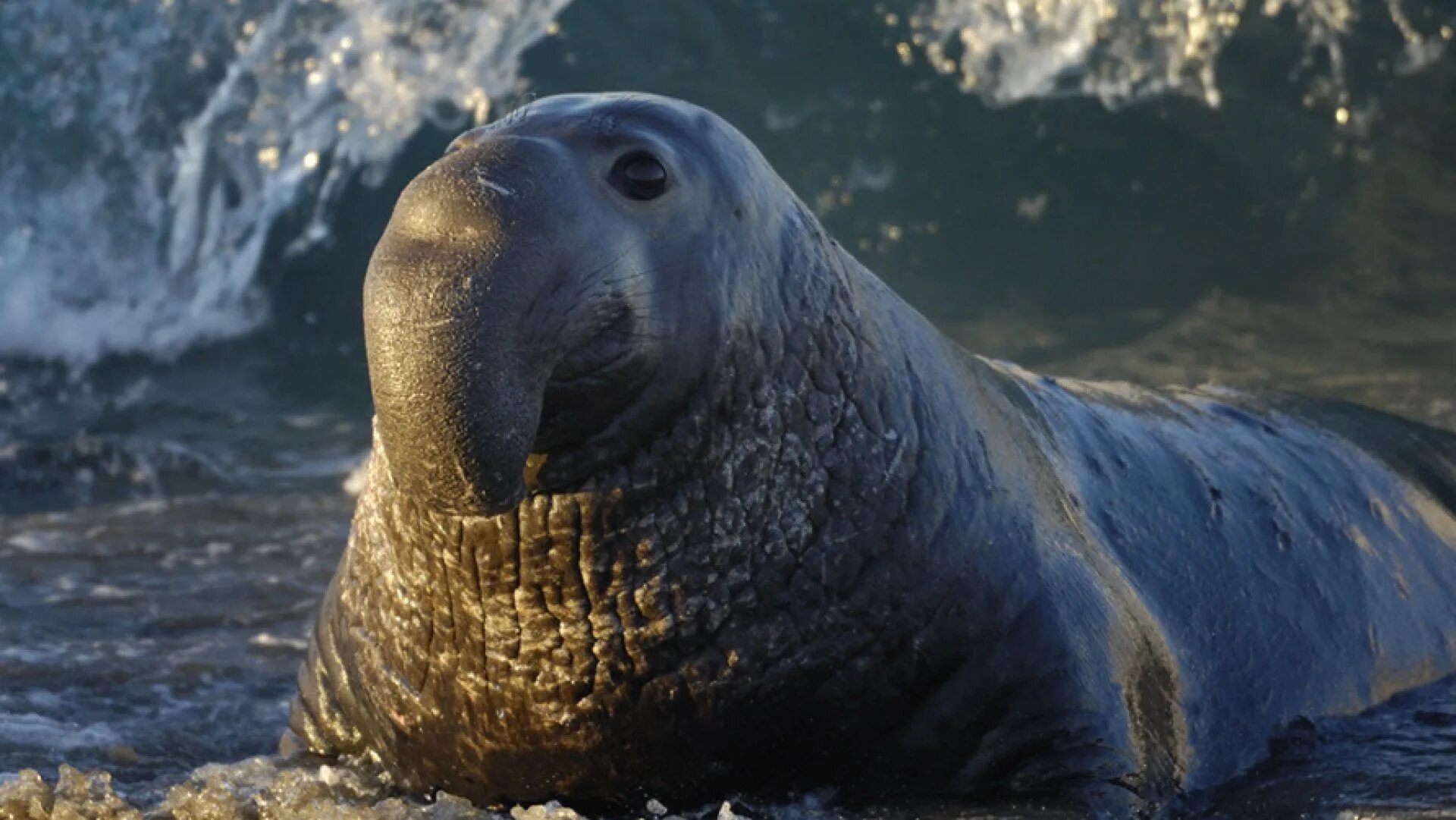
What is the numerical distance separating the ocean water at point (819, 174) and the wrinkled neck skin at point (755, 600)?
6.50m

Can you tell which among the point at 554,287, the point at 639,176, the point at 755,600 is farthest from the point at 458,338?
the point at 755,600

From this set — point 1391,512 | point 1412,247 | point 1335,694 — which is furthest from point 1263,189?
point 1335,694

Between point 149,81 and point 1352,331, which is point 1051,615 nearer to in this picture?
point 1352,331

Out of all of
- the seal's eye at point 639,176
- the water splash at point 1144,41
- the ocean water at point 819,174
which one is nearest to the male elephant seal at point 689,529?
the seal's eye at point 639,176

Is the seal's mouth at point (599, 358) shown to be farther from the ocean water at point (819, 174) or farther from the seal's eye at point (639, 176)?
the ocean water at point (819, 174)

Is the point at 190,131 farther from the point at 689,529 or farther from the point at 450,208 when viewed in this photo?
the point at 450,208

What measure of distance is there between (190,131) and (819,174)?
4394mm

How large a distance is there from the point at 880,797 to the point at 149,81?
38.0 ft

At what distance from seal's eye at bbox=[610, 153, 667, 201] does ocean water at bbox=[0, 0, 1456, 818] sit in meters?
6.97

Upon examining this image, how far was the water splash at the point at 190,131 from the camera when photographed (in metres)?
13.9

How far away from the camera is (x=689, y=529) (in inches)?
166

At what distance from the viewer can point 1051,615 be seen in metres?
4.59

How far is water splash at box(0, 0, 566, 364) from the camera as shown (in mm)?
13867

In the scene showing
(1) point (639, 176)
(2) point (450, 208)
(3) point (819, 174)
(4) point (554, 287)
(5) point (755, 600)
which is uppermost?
(3) point (819, 174)
